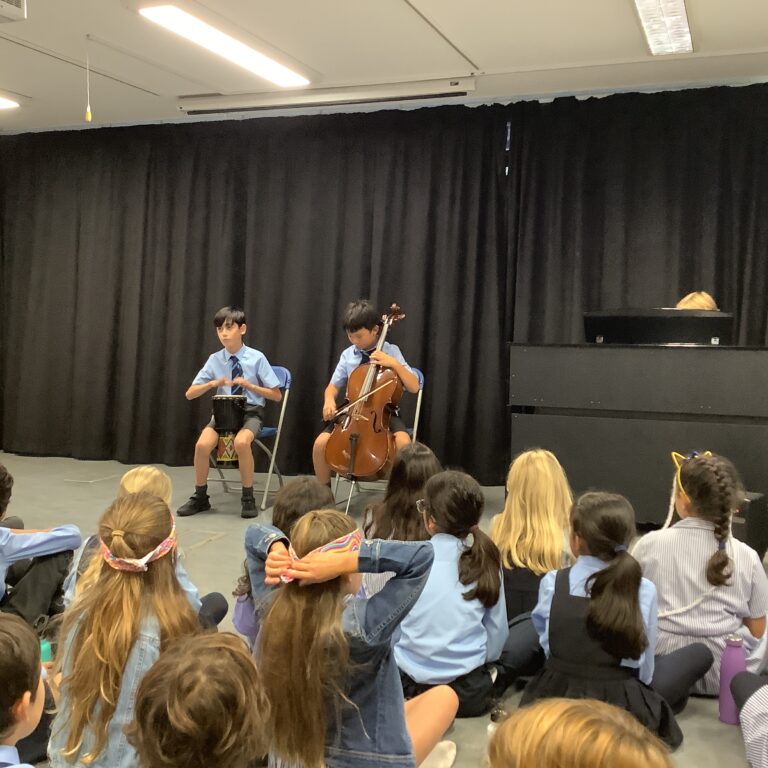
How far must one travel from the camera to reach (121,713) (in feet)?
4.91

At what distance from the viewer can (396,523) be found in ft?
7.82

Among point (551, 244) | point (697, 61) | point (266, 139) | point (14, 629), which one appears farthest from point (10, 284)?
point (14, 629)

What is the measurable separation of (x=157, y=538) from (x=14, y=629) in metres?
0.46

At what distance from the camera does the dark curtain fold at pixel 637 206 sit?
4602 millimetres

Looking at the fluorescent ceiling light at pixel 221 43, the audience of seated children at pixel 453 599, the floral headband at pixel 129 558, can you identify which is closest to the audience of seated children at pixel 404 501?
the audience of seated children at pixel 453 599

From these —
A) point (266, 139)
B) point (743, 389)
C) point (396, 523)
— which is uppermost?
point (266, 139)

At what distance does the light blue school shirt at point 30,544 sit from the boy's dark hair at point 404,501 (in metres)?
0.91

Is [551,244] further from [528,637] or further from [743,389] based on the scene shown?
[528,637]

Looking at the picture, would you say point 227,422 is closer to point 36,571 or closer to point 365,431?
point 365,431

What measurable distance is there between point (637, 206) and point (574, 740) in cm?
452

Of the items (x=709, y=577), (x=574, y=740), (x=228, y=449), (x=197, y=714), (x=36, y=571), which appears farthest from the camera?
(x=228, y=449)

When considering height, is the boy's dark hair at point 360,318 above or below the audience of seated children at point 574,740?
above

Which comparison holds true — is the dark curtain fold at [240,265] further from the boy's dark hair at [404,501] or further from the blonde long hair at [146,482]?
the blonde long hair at [146,482]

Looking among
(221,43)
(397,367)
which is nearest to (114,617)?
(397,367)
